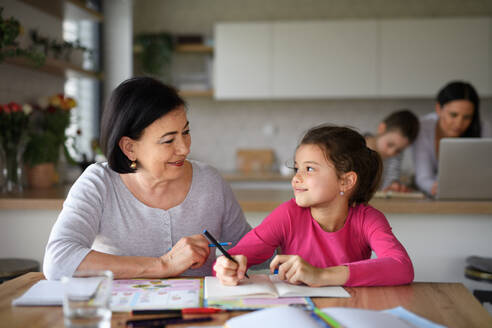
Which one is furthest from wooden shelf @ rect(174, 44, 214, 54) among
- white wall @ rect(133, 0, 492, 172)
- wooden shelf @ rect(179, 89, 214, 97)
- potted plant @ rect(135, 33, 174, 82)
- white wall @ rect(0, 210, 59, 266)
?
white wall @ rect(0, 210, 59, 266)

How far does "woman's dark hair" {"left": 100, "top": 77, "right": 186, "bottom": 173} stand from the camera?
145 centimetres

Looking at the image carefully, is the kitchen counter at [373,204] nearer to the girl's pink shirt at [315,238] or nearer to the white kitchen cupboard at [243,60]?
the girl's pink shirt at [315,238]

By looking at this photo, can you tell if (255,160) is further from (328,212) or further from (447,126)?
(328,212)

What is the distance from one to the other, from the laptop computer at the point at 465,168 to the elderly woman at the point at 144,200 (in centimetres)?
111

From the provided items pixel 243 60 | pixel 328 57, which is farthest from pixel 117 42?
pixel 328 57

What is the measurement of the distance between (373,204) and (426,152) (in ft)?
2.73

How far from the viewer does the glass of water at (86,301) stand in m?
0.84

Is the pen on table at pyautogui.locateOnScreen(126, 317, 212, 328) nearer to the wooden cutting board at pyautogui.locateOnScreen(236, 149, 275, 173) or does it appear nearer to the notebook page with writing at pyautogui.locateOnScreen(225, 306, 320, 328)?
the notebook page with writing at pyautogui.locateOnScreen(225, 306, 320, 328)

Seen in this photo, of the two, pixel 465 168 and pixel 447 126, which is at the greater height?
pixel 447 126

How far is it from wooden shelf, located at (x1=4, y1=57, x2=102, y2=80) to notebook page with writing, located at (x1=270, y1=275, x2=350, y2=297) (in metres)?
2.13

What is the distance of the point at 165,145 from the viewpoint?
4.85 ft

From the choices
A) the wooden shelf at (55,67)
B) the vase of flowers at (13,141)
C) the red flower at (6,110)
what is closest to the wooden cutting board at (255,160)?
the wooden shelf at (55,67)

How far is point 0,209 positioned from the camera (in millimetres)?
2283

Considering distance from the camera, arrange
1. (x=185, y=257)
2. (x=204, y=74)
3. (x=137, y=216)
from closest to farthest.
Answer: (x=185, y=257)
(x=137, y=216)
(x=204, y=74)
